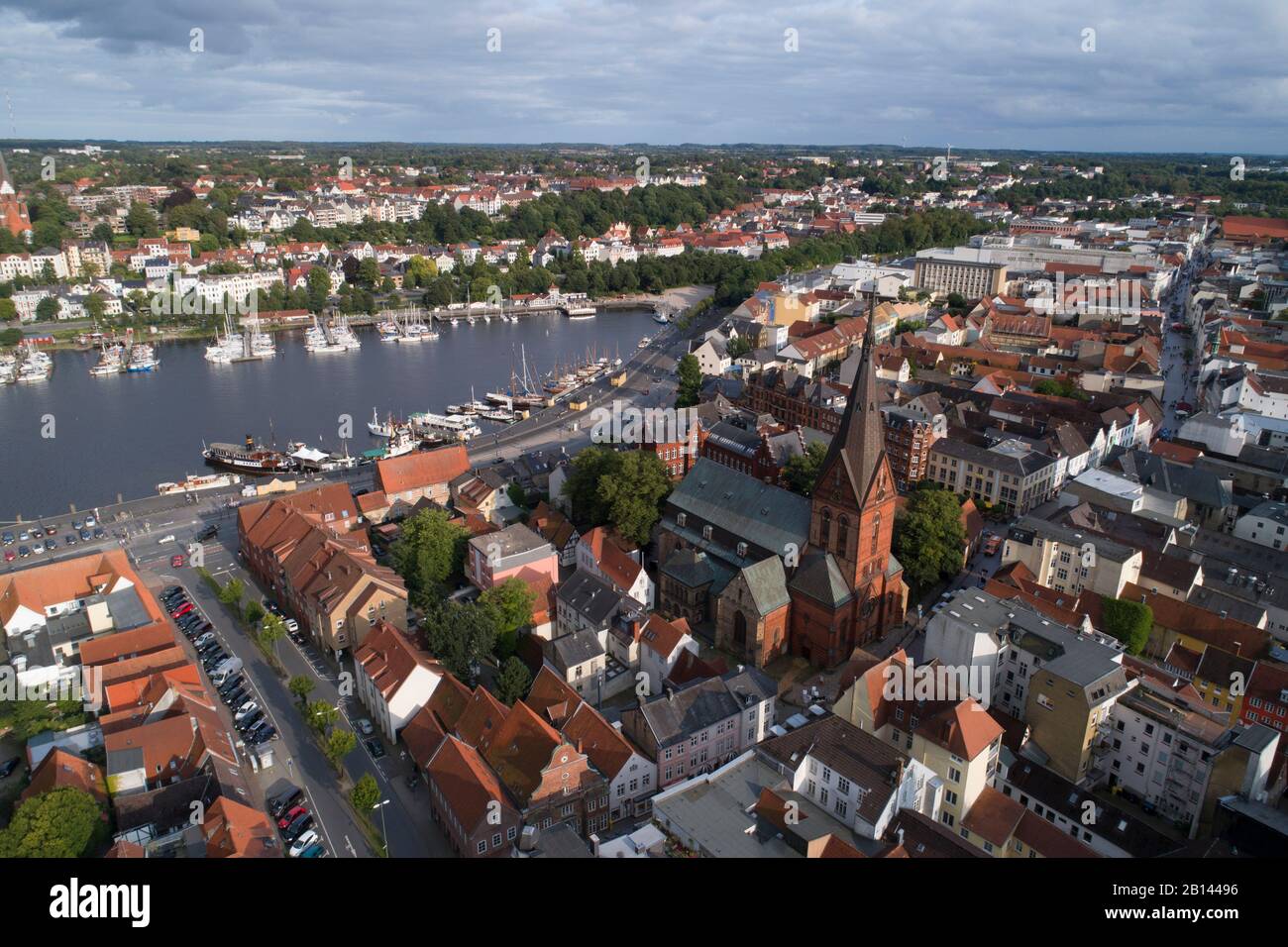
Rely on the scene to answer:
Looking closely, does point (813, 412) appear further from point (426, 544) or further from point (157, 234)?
point (157, 234)

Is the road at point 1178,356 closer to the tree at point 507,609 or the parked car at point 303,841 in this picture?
the tree at point 507,609

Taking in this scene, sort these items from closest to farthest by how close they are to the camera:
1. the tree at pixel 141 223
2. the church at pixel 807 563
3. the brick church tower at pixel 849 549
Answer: the brick church tower at pixel 849 549
the church at pixel 807 563
the tree at pixel 141 223

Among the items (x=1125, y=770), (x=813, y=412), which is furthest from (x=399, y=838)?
(x=813, y=412)

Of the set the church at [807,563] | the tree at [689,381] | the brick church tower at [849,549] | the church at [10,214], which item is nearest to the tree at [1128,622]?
the church at [807,563]

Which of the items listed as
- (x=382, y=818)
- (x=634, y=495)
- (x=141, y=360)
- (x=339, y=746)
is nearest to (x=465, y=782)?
(x=382, y=818)

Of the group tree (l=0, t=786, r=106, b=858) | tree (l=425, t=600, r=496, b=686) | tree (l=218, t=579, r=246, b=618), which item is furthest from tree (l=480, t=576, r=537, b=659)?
tree (l=0, t=786, r=106, b=858)

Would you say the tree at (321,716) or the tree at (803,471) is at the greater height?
the tree at (803,471)
